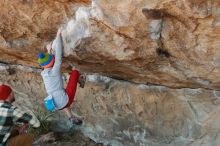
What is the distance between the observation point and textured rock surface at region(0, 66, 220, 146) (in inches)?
216

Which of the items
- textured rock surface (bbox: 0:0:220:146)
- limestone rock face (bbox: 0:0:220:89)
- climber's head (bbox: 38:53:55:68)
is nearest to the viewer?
limestone rock face (bbox: 0:0:220:89)

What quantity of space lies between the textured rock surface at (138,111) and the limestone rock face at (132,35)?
20cm

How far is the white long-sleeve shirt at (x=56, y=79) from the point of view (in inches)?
200

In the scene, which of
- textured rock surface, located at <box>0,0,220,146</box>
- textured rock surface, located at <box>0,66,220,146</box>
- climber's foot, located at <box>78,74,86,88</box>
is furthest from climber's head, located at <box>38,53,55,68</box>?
textured rock surface, located at <box>0,66,220,146</box>

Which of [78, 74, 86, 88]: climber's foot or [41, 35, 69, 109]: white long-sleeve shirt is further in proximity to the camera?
[78, 74, 86, 88]: climber's foot

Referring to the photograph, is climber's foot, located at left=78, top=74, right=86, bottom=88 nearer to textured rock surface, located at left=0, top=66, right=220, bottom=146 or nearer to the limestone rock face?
the limestone rock face

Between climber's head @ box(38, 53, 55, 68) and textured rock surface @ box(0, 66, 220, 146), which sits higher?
climber's head @ box(38, 53, 55, 68)

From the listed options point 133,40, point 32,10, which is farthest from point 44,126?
point 133,40

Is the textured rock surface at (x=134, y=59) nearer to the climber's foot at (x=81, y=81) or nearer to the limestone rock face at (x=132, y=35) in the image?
the limestone rock face at (x=132, y=35)

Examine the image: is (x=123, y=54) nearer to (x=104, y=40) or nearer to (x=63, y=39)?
(x=104, y=40)

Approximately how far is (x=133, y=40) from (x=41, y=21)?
1.27 metres

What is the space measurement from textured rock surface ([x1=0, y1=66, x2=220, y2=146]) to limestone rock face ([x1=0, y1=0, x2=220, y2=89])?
0.20 meters

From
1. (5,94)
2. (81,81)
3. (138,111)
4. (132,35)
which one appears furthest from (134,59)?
(5,94)

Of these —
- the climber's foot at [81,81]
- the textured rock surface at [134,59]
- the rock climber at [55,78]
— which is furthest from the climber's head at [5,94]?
the climber's foot at [81,81]
